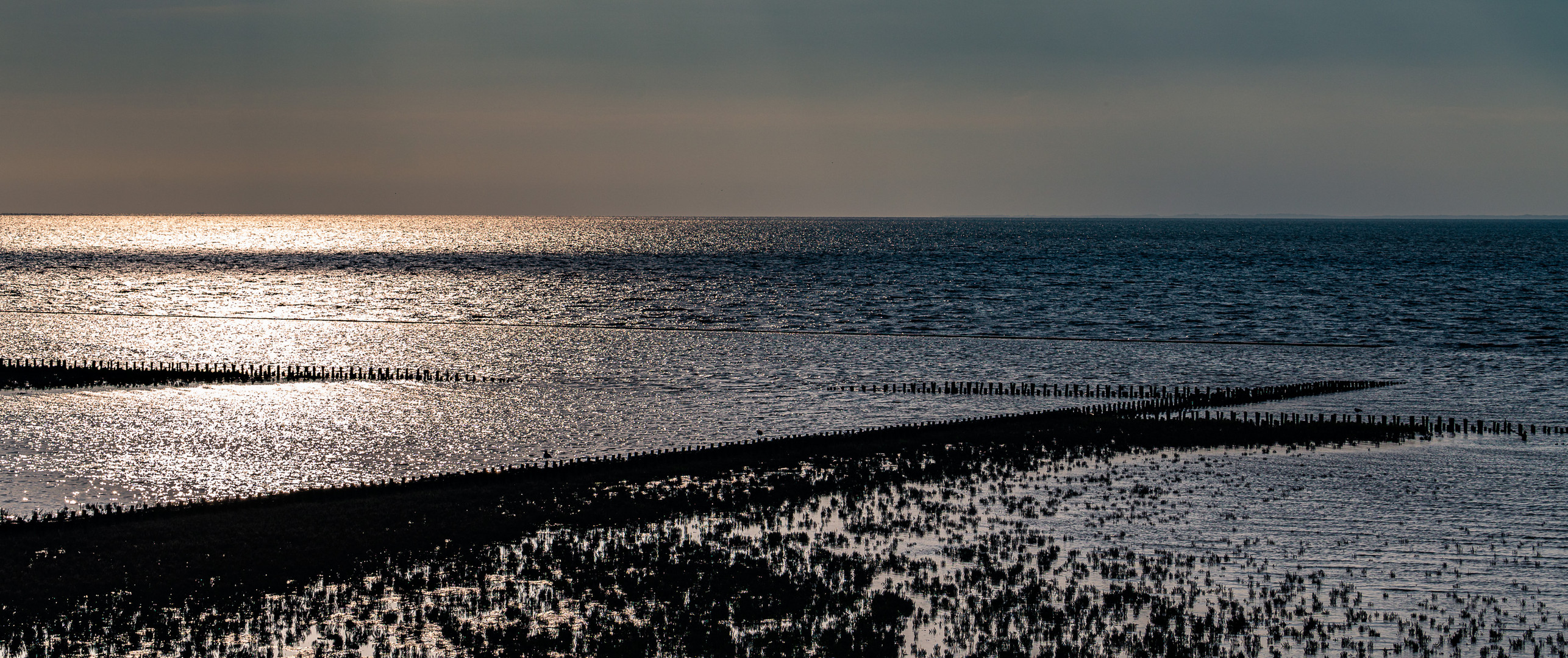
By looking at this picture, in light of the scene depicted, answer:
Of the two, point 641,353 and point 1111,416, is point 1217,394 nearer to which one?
point 1111,416

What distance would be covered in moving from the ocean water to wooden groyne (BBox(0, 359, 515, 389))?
2.07 metres

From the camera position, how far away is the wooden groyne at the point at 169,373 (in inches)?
2202

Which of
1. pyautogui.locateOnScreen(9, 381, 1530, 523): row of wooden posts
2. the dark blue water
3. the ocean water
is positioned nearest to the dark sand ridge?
pyautogui.locateOnScreen(9, 381, 1530, 523): row of wooden posts

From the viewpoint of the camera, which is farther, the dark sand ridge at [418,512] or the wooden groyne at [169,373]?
the wooden groyne at [169,373]

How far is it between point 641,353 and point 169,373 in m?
25.9

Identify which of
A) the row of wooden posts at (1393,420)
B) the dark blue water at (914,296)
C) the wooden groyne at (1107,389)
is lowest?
the dark blue water at (914,296)

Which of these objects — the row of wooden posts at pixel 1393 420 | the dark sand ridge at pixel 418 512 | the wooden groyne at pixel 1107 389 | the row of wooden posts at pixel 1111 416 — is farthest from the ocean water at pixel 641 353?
the dark sand ridge at pixel 418 512

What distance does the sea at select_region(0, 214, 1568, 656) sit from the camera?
28562 mm

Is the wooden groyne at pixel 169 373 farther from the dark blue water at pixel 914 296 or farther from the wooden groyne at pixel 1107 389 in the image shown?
the dark blue water at pixel 914 296

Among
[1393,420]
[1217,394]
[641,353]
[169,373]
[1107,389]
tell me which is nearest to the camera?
[1393,420]

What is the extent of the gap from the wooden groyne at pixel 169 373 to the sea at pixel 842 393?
1.88 m

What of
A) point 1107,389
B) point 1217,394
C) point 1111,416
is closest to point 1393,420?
point 1217,394

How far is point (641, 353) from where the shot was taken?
73500 millimetres

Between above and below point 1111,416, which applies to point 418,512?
above
